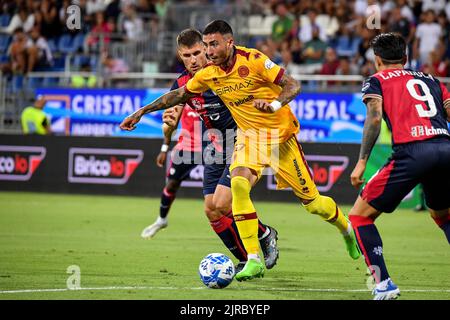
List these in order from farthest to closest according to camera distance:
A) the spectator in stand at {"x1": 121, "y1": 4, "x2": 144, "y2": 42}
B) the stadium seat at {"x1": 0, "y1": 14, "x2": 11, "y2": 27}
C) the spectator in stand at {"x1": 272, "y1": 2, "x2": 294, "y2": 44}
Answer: the stadium seat at {"x1": 0, "y1": 14, "x2": 11, "y2": 27}, the spectator in stand at {"x1": 121, "y1": 4, "x2": 144, "y2": 42}, the spectator in stand at {"x1": 272, "y1": 2, "x2": 294, "y2": 44}

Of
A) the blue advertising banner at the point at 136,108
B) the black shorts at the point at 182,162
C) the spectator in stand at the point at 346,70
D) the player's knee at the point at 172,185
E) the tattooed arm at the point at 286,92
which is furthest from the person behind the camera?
the spectator in stand at the point at 346,70

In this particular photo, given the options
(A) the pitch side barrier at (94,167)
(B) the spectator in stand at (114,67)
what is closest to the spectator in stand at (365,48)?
(A) the pitch side barrier at (94,167)

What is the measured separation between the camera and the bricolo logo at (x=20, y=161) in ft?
74.9

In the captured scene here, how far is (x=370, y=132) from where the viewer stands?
7.70 m

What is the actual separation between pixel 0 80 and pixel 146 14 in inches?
207

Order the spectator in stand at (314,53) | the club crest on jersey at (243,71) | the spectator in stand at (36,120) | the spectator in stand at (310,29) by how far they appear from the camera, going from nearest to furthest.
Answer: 1. the club crest on jersey at (243,71)
2. the spectator in stand at (36,120)
3. the spectator in stand at (314,53)
4. the spectator in stand at (310,29)

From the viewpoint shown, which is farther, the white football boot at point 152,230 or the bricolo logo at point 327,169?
the bricolo logo at point 327,169

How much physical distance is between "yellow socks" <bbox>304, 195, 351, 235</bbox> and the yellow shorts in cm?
9

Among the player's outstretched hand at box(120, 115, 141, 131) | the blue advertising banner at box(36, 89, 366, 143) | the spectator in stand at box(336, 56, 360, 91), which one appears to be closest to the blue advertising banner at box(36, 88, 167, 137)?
the blue advertising banner at box(36, 89, 366, 143)

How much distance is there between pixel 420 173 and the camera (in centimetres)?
769

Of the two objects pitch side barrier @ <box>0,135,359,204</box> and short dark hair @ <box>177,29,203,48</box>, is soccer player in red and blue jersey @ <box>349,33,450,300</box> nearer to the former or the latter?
short dark hair @ <box>177,29,203,48</box>

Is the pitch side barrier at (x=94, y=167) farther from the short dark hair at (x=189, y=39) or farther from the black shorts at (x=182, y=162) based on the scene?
the short dark hair at (x=189, y=39)

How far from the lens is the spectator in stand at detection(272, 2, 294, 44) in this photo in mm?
26141

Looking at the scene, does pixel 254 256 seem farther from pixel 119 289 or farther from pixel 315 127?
pixel 315 127
